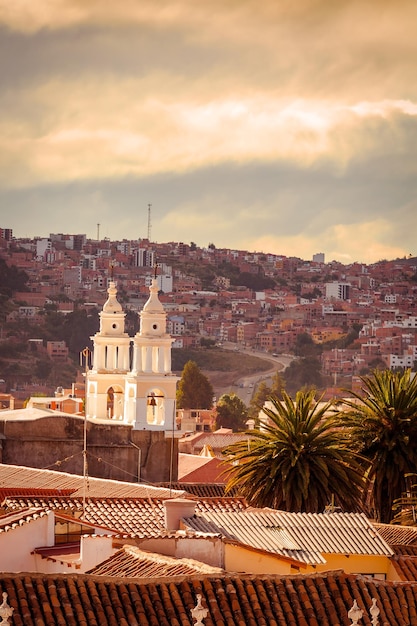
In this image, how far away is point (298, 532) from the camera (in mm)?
23594

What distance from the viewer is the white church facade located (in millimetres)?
57156

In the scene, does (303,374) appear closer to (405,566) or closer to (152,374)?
(152,374)

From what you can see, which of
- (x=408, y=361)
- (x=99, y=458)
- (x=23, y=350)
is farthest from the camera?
(x=408, y=361)

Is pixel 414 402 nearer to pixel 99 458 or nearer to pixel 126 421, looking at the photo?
pixel 99 458

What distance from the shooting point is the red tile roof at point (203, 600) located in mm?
14438

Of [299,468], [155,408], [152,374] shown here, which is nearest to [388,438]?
[299,468]

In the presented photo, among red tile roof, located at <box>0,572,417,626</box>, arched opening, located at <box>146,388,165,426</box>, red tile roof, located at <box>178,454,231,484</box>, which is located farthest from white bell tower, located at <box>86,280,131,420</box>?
red tile roof, located at <box>0,572,417,626</box>

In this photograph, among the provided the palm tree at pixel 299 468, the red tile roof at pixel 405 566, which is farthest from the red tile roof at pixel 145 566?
the palm tree at pixel 299 468

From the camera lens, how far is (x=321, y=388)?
185125 mm

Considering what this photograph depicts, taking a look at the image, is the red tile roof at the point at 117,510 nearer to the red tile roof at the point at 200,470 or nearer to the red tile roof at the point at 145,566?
the red tile roof at the point at 145,566

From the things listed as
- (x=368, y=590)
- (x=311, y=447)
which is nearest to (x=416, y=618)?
(x=368, y=590)

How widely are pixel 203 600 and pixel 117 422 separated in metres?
38.0

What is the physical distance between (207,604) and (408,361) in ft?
605

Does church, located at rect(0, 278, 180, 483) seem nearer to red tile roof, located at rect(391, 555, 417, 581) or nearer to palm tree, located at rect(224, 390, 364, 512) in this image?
palm tree, located at rect(224, 390, 364, 512)
